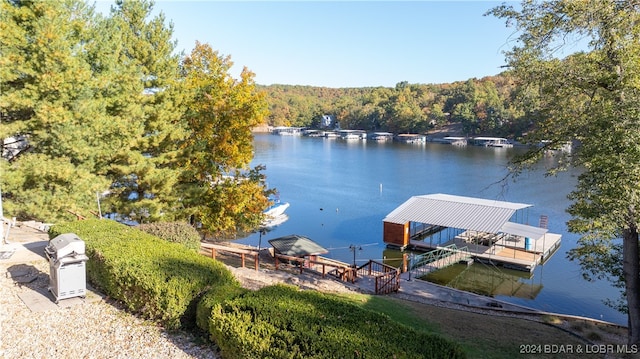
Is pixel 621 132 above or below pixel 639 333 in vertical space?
above

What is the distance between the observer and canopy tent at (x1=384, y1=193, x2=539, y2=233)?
2423 cm

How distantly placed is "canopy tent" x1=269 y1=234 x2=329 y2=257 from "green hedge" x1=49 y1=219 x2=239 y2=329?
8571 mm

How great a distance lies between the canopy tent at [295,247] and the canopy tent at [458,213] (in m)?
10.2

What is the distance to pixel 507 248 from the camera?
26.1 m

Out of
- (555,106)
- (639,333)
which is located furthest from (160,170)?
(639,333)

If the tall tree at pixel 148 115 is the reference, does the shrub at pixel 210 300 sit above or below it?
below

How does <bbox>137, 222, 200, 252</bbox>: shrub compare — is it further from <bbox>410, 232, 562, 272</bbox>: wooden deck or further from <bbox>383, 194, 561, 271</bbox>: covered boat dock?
<bbox>410, 232, 562, 272</bbox>: wooden deck

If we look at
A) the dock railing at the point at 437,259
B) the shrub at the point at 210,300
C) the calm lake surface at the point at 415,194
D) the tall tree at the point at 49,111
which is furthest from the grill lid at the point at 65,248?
the dock railing at the point at 437,259

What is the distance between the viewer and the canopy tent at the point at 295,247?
54.6 feet

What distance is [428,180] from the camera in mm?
47938

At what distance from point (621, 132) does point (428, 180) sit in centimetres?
4075

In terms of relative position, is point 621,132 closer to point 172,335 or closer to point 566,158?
point 566,158

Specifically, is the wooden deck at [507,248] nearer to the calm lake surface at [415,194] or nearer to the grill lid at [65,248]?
the calm lake surface at [415,194]

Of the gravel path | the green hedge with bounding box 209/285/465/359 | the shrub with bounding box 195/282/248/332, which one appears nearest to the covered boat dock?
the shrub with bounding box 195/282/248/332
